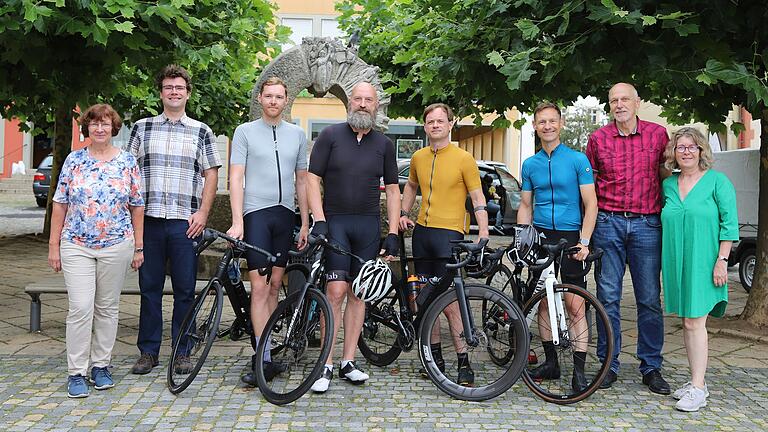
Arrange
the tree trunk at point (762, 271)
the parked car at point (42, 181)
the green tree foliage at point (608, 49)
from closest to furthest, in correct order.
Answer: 1. the green tree foliage at point (608, 49)
2. the tree trunk at point (762, 271)
3. the parked car at point (42, 181)

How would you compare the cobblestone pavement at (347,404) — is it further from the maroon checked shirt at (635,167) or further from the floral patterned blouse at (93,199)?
the maroon checked shirt at (635,167)

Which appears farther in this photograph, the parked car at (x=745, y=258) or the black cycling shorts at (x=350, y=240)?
the parked car at (x=745, y=258)

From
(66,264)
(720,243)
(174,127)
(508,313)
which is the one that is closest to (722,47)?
(720,243)

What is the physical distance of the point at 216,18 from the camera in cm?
854

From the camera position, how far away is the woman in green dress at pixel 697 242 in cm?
505

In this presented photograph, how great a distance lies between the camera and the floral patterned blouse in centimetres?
513

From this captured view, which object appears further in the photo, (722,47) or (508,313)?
(722,47)

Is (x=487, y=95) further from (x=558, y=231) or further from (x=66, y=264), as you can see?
Result: (x=66, y=264)

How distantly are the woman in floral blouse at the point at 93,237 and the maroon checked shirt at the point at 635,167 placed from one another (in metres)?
3.08

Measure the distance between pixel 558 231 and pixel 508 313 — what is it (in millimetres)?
735

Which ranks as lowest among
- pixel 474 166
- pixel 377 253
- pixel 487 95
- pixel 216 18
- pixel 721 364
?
pixel 721 364

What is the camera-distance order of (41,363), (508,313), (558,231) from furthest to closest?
(41,363), (558,231), (508,313)

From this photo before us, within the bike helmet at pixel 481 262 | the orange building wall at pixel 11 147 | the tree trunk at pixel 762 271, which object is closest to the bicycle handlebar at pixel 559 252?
the bike helmet at pixel 481 262

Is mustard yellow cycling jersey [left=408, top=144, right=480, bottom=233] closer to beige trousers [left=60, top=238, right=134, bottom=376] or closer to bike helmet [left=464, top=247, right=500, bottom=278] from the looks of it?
bike helmet [left=464, top=247, right=500, bottom=278]
